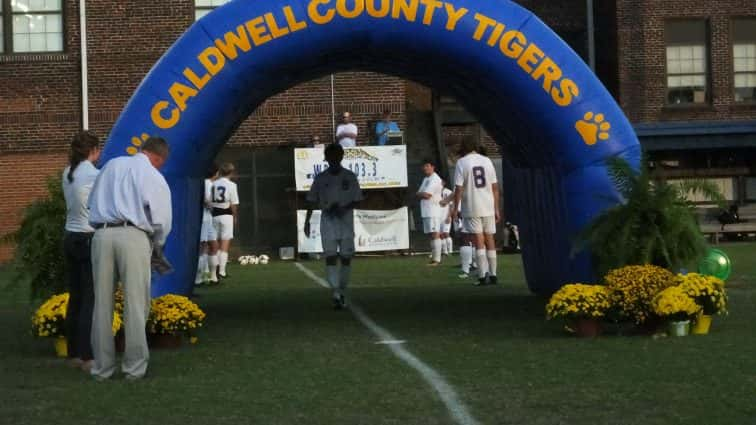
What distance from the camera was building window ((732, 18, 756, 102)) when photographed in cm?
3888

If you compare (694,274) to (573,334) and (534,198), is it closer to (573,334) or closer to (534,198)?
(573,334)

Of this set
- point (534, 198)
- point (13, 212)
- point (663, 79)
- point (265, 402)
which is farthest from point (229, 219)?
point (663, 79)

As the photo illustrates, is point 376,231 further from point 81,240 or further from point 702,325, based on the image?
point 81,240

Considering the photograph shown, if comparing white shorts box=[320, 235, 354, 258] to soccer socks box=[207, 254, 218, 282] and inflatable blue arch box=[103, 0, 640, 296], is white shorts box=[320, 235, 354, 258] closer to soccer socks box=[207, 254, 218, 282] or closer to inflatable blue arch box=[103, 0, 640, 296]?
inflatable blue arch box=[103, 0, 640, 296]

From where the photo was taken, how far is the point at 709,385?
9188 mm

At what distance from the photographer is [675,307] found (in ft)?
39.6

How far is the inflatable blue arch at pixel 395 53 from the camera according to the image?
13.6 m

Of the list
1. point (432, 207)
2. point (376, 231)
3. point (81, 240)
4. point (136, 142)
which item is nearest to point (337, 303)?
point (136, 142)

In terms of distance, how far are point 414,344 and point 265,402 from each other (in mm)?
3409

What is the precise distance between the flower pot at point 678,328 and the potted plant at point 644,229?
856 millimetres

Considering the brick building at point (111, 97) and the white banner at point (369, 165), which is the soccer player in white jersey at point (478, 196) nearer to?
the white banner at point (369, 165)

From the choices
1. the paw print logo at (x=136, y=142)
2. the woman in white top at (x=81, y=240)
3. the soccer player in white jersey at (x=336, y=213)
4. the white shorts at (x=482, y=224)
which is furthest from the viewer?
the white shorts at (x=482, y=224)

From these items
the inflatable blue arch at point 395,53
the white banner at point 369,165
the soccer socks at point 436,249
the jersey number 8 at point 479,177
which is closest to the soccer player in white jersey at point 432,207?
the soccer socks at point 436,249

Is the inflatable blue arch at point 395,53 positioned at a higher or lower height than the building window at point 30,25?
lower
